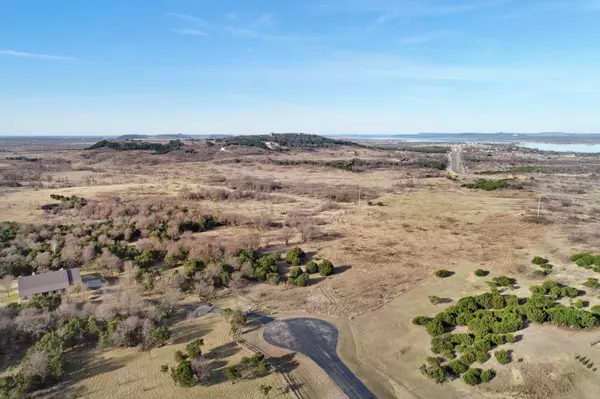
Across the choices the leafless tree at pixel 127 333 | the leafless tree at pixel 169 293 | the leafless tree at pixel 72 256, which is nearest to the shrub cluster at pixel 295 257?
the leafless tree at pixel 169 293

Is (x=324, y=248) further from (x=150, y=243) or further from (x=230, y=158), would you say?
→ (x=230, y=158)

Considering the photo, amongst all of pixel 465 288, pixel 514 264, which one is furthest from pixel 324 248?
pixel 514 264

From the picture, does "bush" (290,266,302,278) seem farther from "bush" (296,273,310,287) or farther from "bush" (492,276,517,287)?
"bush" (492,276,517,287)

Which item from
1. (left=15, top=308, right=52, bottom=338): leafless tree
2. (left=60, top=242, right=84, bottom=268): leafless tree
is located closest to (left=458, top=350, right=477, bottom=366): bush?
(left=15, top=308, right=52, bottom=338): leafless tree

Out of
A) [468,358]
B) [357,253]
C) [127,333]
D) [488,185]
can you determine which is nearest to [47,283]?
[127,333]

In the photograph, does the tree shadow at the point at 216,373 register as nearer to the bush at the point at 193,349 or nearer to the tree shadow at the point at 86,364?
the bush at the point at 193,349

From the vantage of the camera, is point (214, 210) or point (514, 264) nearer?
point (514, 264)

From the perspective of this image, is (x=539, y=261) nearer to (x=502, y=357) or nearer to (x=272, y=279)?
(x=502, y=357)
